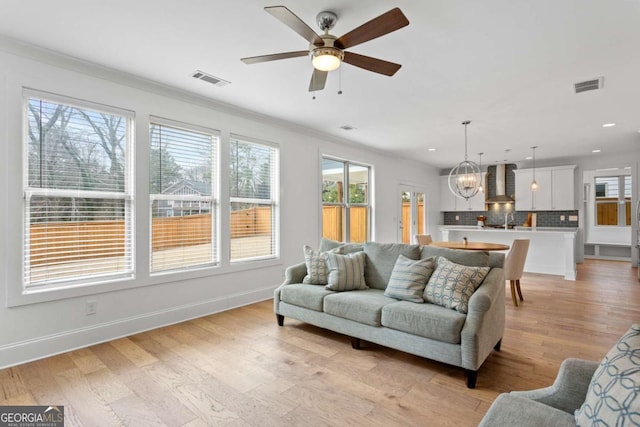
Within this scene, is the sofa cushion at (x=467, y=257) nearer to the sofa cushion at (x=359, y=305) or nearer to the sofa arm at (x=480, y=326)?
the sofa arm at (x=480, y=326)

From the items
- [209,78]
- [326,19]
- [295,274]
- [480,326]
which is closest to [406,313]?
[480,326]

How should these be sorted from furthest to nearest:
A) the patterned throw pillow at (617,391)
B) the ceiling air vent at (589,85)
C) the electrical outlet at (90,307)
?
the ceiling air vent at (589,85) → the electrical outlet at (90,307) → the patterned throw pillow at (617,391)

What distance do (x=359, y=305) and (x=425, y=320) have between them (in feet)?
2.03

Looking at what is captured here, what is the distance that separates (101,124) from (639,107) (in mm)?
6371

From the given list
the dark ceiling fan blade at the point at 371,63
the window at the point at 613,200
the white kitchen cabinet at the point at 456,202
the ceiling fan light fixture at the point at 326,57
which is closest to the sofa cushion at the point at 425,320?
the dark ceiling fan blade at the point at 371,63

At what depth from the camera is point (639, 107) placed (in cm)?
416

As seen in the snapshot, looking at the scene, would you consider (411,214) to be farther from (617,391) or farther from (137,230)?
(617,391)

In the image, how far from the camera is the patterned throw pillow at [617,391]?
973 millimetres

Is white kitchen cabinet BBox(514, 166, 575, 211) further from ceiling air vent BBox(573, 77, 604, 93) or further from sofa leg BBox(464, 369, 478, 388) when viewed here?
sofa leg BBox(464, 369, 478, 388)

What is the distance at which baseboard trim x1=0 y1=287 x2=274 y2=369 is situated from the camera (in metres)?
2.71

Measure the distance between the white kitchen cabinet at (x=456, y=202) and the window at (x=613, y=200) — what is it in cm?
280

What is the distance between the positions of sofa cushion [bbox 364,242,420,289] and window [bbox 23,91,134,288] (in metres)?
2.53

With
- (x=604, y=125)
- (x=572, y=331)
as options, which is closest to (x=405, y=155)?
(x=604, y=125)

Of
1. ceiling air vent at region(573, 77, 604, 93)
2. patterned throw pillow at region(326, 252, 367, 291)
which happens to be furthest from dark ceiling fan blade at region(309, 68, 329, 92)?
ceiling air vent at region(573, 77, 604, 93)
